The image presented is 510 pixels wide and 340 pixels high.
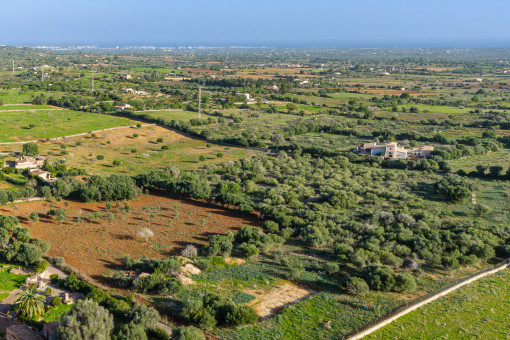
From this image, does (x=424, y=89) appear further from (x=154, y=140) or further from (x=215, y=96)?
(x=154, y=140)

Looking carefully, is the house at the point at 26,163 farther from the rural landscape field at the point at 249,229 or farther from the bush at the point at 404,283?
the bush at the point at 404,283

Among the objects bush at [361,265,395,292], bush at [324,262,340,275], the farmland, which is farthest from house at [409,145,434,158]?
bush at [324,262,340,275]

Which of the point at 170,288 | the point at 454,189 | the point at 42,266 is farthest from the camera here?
the point at 454,189

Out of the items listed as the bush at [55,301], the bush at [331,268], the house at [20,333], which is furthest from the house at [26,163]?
the bush at [331,268]

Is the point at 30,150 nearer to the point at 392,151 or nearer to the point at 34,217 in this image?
the point at 34,217

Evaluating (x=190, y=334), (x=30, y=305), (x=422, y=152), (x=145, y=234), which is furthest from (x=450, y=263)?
(x=422, y=152)

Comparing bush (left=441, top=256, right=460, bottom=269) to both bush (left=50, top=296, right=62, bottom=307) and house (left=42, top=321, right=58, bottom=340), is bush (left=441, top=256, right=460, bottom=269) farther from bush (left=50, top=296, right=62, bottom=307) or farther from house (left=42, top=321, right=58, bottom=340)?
bush (left=50, top=296, right=62, bottom=307)
